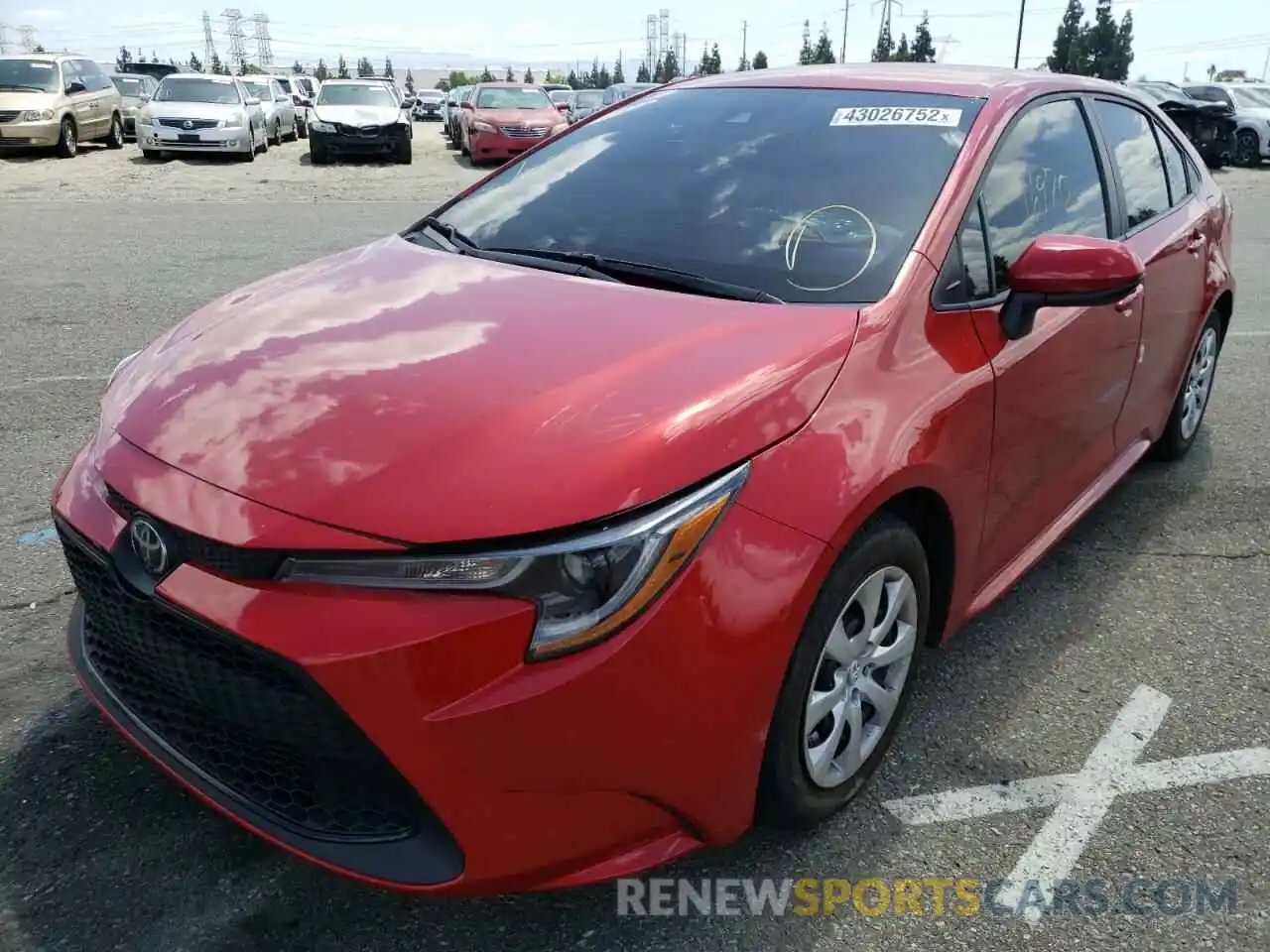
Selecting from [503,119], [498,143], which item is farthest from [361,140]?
[503,119]

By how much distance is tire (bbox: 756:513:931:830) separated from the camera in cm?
199

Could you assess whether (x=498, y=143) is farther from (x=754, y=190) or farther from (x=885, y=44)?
(x=885, y=44)

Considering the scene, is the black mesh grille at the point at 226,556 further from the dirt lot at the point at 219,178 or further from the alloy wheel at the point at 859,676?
the dirt lot at the point at 219,178

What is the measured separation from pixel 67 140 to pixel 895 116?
18605mm

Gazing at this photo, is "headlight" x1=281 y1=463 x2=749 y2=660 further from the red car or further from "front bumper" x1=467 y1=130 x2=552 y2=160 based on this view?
"front bumper" x1=467 y1=130 x2=552 y2=160

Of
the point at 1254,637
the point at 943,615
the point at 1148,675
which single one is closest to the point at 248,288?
the point at 943,615

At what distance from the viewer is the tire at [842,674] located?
199 centimetres

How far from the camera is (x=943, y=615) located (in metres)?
2.57

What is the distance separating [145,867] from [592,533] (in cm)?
127

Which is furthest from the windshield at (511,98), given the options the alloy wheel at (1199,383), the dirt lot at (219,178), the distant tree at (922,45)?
the distant tree at (922,45)

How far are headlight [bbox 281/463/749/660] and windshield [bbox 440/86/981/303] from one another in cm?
93

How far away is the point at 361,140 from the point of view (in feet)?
60.2

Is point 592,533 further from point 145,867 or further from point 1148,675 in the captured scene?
point 1148,675
